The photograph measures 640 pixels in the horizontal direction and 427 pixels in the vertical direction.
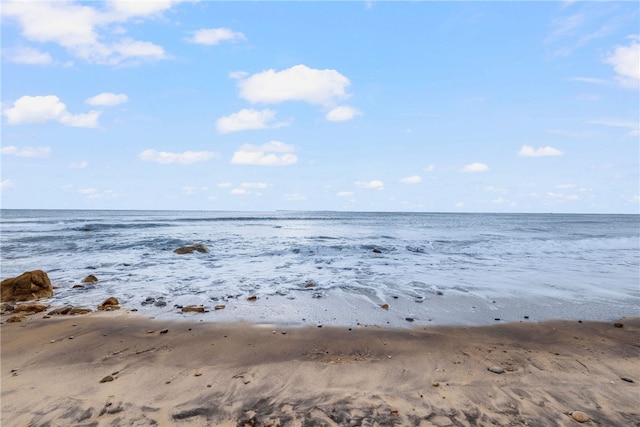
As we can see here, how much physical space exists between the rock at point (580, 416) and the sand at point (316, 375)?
1.3 inches

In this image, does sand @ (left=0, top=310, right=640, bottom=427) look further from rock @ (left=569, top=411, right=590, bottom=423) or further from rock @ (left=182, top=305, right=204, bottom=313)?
rock @ (left=182, top=305, right=204, bottom=313)

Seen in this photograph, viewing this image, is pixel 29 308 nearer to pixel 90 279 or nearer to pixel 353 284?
pixel 90 279

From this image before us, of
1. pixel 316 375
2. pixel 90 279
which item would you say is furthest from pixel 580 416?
pixel 90 279

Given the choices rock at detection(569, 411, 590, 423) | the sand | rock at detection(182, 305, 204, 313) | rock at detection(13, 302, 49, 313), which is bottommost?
rock at detection(13, 302, 49, 313)

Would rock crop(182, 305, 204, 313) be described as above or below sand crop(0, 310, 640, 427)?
below

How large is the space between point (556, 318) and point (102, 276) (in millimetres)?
12260

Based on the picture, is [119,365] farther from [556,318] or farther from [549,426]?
[556,318]

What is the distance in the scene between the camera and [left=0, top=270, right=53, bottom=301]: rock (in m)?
8.64

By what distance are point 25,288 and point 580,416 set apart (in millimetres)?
10867

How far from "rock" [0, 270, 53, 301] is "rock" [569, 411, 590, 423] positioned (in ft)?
34.6

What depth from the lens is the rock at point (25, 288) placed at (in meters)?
8.64

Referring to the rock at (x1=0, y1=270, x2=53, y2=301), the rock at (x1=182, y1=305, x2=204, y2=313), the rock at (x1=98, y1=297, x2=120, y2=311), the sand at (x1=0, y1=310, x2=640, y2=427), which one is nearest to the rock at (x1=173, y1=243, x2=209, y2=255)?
the rock at (x1=0, y1=270, x2=53, y2=301)

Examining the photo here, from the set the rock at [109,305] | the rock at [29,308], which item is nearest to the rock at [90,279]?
the rock at [29,308]

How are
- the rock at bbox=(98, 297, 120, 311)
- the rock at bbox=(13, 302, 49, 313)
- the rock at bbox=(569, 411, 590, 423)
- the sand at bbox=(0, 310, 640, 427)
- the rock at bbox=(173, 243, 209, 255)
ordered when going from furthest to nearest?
the rock at bbox=(173, 243, 209, 255) < the rock at bbox=(98, 297, 120, 311) < the rock at bbox=(13, 302, 49, 313) < the sand at bbox=(0, 310, 640, 427) < the rock at bbox=(569, 411, 590, 423)
